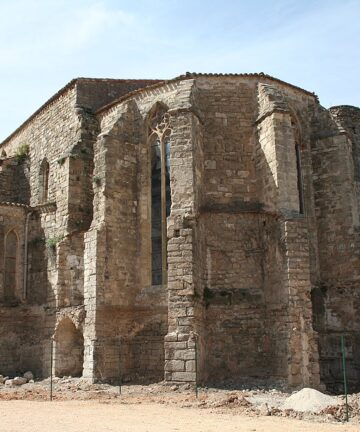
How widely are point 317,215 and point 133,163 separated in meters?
5.96

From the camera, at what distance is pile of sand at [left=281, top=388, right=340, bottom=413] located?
35.4ft

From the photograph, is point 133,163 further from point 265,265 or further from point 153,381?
point 153,381

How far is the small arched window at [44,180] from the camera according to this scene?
71.5 feet

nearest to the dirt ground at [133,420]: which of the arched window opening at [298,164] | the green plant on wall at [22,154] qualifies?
the arched window opening at [298,164]

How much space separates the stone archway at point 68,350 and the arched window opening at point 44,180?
19.3 feet

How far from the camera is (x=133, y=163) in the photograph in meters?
17.7

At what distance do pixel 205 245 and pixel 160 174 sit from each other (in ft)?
12.0

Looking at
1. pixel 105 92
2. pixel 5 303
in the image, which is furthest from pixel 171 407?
pixel 105 92

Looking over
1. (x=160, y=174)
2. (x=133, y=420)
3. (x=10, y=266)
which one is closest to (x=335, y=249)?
(x=160, y=174)

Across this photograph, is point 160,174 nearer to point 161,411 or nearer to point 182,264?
point 182,264

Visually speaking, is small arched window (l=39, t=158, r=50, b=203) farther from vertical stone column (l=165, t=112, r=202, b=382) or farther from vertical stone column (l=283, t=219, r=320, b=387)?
vertical stone column (l=283, t=219, r=320, b=387)

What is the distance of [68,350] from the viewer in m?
17.7

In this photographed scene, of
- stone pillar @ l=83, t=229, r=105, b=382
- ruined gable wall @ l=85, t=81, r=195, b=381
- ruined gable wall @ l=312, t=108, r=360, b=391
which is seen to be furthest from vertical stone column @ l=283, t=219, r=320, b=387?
stone pillar @ l=83, t=229, r=105, b=382

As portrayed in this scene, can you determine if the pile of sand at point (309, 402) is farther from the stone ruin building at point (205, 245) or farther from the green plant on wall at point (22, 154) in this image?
the green plant on wall at point (22, 154)
